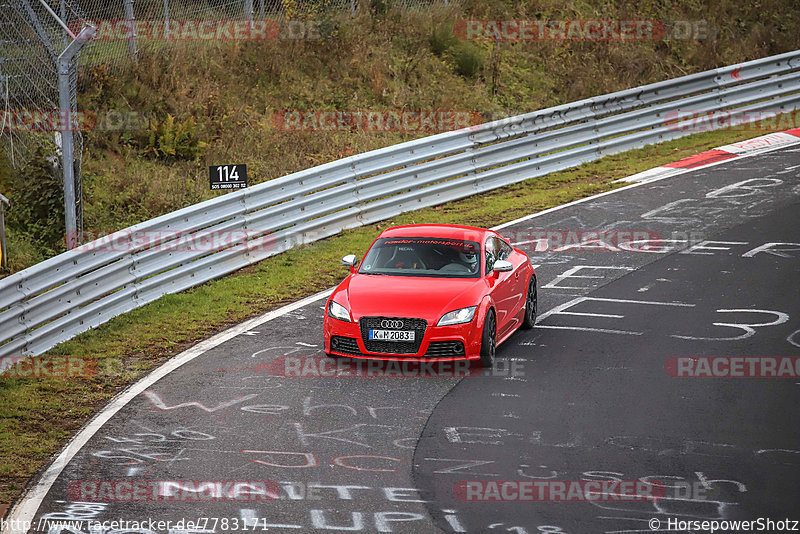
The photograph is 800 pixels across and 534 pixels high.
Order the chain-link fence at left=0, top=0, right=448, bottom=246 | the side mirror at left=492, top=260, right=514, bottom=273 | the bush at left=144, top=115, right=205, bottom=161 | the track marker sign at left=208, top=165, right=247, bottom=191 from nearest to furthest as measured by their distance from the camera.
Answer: the side mirror at left=492, top=260, right=514, bottom=273 → the track marker sign at left=208, top=165, right=247, bottom=191 → the chain-link fence at left=0, top=0, right=448, bottom=246 → the bush at left=144, top=115, right=205, bottom=161

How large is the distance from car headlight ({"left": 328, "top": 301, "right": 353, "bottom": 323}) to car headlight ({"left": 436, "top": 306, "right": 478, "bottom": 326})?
1.04 m

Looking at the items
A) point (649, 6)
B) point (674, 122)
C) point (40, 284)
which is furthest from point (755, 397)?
point (649, 6)

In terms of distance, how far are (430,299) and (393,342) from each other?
25.6 inches

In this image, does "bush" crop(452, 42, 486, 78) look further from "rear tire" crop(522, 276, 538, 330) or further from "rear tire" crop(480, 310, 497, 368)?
"rear tire" crop(480, 310, 497, 368)

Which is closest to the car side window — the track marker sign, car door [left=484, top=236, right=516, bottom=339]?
car door [left=484, top=236, right=516, bottom=339]

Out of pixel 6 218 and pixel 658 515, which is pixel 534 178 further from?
pixel 658 515

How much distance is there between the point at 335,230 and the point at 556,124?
6.38 m

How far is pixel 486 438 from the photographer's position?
9.42 meters

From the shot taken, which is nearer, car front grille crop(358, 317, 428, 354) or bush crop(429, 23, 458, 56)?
car front grille crop(358, 317, 428, 354)

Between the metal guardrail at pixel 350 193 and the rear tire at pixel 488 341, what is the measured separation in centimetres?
516

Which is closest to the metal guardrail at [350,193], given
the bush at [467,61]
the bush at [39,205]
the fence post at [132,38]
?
the bush at [39,205]

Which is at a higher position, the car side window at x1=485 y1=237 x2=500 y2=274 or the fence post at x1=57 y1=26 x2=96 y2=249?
the fence post at x1=57 y1=26 x2=96 y2=249

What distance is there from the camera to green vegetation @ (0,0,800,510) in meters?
12.5

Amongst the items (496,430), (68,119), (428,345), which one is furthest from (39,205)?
(496,430)
